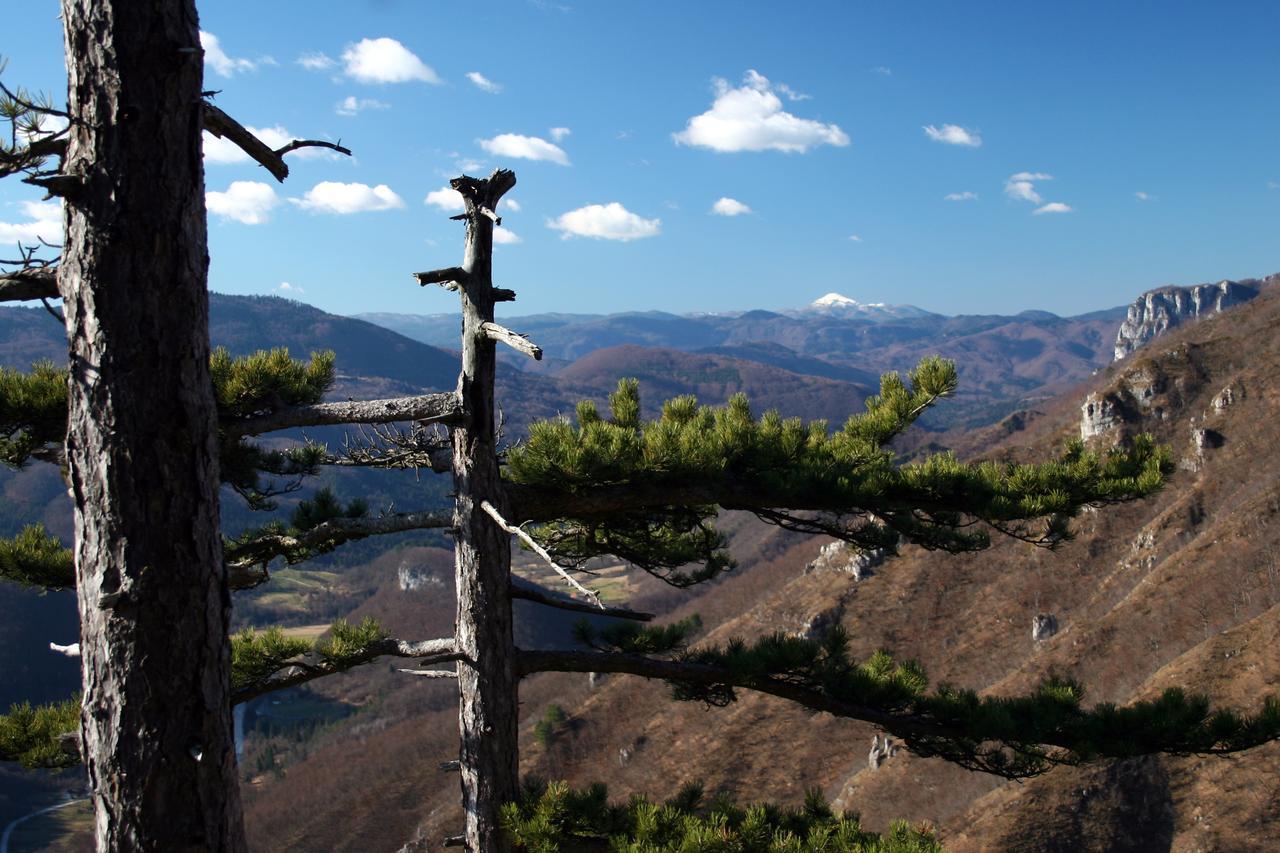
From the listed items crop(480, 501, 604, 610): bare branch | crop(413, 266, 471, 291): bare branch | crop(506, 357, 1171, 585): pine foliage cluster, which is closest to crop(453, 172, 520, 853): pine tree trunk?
crop(413, 266, 471, 291): bare branch

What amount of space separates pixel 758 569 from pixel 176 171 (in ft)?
411

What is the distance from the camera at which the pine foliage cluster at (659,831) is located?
5.95 metres

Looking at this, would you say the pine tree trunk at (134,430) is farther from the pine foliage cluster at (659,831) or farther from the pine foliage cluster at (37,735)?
the pine foliage cluster at (37,735)

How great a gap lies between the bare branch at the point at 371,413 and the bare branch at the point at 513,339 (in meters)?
0.56

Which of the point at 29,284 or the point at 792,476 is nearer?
the point at 29,284

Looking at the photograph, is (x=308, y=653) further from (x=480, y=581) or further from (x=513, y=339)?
(x=513, y=339)

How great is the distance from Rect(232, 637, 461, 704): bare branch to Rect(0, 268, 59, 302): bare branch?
333cm

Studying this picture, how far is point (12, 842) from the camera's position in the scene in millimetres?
83062

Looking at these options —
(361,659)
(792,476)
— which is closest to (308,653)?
(361,659)

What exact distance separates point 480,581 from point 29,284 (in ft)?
11.5

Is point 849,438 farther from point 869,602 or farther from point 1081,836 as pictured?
point 869,602

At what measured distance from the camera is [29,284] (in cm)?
396

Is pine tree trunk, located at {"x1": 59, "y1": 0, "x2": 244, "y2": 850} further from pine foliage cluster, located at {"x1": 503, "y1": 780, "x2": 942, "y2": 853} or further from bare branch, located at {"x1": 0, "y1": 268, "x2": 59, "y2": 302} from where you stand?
pine foliage cluster, located at {"x1": 503, "y1": 780, "x2": 942, "y2": 853}

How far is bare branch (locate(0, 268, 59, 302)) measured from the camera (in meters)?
3.94
